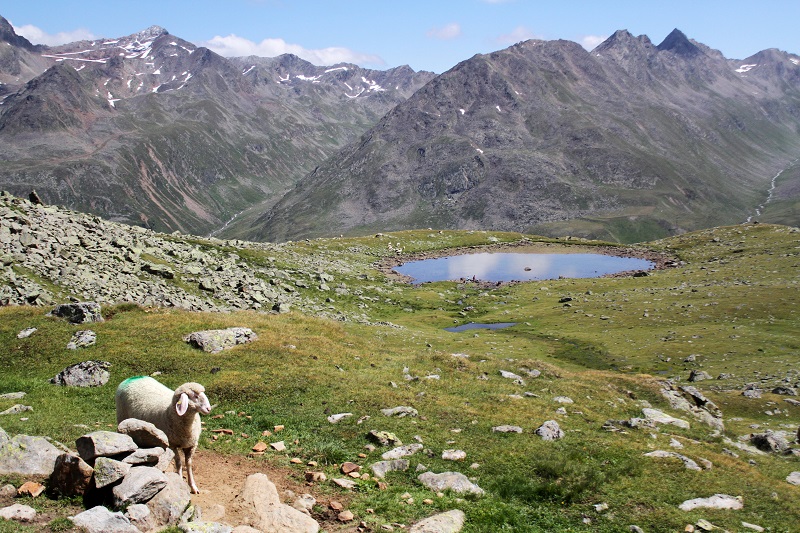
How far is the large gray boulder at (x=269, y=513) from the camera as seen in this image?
14828mm

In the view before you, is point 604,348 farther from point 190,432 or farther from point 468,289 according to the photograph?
point 190,432

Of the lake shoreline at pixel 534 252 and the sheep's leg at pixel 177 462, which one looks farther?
the lake shoreline at pixel 534 252

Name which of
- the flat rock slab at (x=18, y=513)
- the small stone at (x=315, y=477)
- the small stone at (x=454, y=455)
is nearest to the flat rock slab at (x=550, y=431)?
the small stone at (x=454, y=455)

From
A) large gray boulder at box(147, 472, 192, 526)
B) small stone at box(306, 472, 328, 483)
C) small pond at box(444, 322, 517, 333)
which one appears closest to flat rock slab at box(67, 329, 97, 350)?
small stone at box(306, 472, 328, 483)

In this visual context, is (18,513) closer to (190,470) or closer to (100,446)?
(100,446)

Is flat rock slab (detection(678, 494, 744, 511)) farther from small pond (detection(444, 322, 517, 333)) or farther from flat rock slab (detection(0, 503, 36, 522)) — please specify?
small pond (detection(444, 322, 517, 333))

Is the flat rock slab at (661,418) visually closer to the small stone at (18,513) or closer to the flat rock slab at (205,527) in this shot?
the flat rock slab at (205,527)

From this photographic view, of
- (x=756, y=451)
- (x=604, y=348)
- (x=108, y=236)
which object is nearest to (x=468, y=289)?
(x=604, y=348)

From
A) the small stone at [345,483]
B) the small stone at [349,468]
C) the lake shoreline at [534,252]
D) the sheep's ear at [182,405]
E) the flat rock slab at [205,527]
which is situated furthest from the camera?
the lake shoreline at [534,252]

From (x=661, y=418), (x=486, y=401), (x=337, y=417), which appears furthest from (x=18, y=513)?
(x=661, y=418)

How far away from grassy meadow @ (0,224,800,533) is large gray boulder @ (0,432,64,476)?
3126 mm

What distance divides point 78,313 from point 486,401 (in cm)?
2899

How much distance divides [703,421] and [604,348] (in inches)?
1122

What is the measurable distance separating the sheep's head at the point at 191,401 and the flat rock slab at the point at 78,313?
23.4 metres
